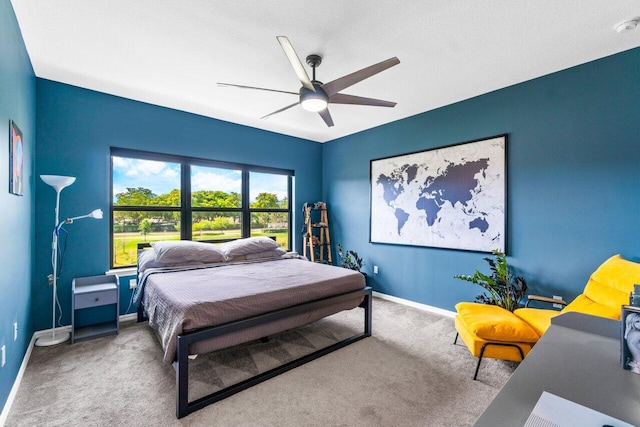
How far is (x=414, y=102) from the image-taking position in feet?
12.0

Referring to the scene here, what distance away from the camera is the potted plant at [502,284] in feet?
9.71

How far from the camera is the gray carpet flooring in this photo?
72.7 inches

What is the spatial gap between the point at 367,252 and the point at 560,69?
3.27 m

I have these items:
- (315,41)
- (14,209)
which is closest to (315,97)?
(315,41)

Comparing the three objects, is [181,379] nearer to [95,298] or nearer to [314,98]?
[95,298]

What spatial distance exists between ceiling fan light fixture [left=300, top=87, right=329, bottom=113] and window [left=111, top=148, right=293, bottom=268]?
245cm

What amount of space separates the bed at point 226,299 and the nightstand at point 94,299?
0.28m

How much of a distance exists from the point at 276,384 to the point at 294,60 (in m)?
2.41

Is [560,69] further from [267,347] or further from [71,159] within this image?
[71,159]

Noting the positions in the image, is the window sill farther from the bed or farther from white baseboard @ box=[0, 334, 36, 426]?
white baseboard @ box=[0, 334, 36, 426]

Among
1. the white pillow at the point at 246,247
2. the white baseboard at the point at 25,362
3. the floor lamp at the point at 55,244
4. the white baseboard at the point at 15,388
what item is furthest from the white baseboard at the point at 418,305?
the white baseboard at the point at 15,388

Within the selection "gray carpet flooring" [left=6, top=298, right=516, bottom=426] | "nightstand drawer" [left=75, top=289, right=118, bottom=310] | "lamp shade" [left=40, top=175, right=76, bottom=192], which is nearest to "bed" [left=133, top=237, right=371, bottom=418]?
"gray carpet flooring" [left=6, top=298, right=516, bottom=426]

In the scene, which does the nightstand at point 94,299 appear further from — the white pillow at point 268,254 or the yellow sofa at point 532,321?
the yellow sofa at point 532,321

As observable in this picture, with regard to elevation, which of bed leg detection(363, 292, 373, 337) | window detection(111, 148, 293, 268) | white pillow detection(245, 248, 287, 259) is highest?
window detection(111, 148, 293, 268)
